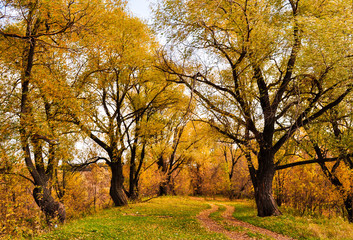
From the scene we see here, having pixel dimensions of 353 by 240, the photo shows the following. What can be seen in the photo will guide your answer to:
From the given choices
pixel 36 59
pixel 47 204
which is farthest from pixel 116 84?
pixel 47 204

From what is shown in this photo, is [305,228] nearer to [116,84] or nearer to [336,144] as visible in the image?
[336,144]

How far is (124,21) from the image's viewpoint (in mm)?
Result: 16547

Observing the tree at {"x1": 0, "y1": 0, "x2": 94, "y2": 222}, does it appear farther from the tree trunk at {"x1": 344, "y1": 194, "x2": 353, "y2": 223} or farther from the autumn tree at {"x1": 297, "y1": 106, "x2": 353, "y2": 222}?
the tree trunk at {"x1": 344, "y1": 194, "x2": 353, "y2": 223}

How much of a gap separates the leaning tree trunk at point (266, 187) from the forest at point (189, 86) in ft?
0.20

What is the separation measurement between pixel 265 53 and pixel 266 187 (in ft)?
25.3

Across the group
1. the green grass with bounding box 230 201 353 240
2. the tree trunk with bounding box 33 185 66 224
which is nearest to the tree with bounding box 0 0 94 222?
the tree trunk with bounding box 33 185 66 224

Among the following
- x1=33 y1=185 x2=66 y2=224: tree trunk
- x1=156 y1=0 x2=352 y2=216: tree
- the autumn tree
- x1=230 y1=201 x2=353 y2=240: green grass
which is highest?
x1=156 y1=0 x2=352 y2=216: tree

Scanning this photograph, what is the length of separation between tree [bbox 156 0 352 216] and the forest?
0.06m

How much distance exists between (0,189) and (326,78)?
14502 millimetres

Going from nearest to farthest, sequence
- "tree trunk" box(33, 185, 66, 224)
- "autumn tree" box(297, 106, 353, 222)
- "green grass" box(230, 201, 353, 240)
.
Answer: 1. "green grass" box(230, 201, 353, 240)
2. "tree trunk" box(33, 185, 66, 224)
3. "autumn tree" box(297, 106, 353, 222)

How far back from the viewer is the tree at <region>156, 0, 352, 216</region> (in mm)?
9414

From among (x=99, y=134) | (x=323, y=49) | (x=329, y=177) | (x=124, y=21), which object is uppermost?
(x=124, y=21)

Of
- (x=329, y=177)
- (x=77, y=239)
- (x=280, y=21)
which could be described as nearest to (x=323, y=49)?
(x=280, y=21)

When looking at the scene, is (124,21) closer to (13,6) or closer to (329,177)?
(13,6)
